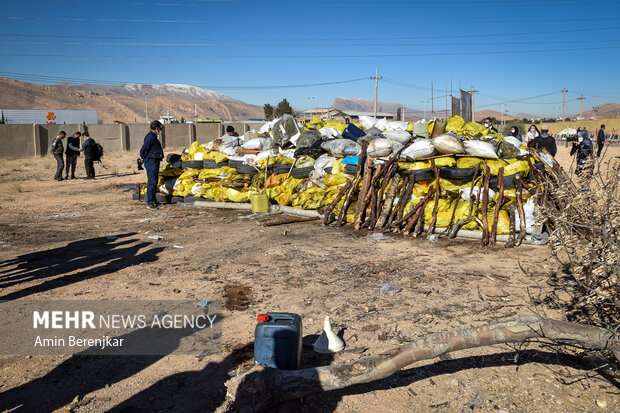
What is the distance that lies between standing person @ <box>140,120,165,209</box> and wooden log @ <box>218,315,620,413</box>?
687 centimetres

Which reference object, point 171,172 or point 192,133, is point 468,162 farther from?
point 192,133

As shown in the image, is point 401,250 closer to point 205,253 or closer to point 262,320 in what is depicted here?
point 205,253

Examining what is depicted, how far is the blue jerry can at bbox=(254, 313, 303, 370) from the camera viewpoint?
9.16ft

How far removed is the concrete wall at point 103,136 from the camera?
72.4ft

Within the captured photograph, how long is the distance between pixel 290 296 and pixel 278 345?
1525 millimetres

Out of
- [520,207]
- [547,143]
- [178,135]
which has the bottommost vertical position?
[520,207]

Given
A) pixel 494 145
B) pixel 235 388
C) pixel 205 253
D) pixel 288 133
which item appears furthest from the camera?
pixel 288 133

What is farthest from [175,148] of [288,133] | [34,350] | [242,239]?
[34,350]

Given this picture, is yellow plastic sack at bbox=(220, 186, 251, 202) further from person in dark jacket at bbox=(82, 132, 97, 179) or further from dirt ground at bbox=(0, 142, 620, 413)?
person in dark jacket at bbox=(82, 132, 97, 179)

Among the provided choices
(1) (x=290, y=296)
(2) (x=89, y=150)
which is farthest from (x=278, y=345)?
(2) (x=89, y=150)

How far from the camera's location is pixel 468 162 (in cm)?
701

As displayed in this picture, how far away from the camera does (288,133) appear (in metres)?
9.55

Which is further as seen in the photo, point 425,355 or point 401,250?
point 401,250

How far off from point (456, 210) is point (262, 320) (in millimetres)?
4506
